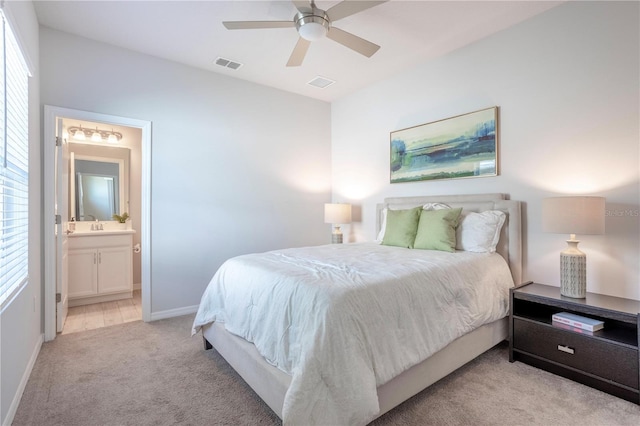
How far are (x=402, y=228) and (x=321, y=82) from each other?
7.44 ft

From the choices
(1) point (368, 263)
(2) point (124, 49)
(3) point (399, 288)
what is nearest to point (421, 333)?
(3) point (399, 288)

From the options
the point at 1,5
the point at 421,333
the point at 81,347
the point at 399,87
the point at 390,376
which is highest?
the point at 399,87

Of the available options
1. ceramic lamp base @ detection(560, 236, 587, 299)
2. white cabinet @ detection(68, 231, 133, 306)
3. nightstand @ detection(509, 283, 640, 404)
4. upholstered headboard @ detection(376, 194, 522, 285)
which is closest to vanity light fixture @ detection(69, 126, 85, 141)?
white cabinet @ detection(68, 231, 133, 306)

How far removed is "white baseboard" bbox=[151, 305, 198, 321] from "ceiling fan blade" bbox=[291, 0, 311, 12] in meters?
3.22

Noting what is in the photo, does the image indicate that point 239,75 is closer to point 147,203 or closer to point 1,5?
point 147,203

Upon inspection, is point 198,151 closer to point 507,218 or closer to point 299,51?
point 299,51

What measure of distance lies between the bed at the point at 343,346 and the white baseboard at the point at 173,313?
112 centimetres

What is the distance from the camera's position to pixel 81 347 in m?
2.65

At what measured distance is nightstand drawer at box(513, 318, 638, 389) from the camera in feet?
6.11

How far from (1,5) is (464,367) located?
3.51 m

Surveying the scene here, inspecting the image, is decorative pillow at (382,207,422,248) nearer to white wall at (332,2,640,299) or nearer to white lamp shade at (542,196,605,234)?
white wall at (332,2,640,299)

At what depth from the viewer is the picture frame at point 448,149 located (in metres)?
3.04

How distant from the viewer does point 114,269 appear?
13.3 ft

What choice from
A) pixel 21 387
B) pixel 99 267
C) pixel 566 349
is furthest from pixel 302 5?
pixel 99 267
